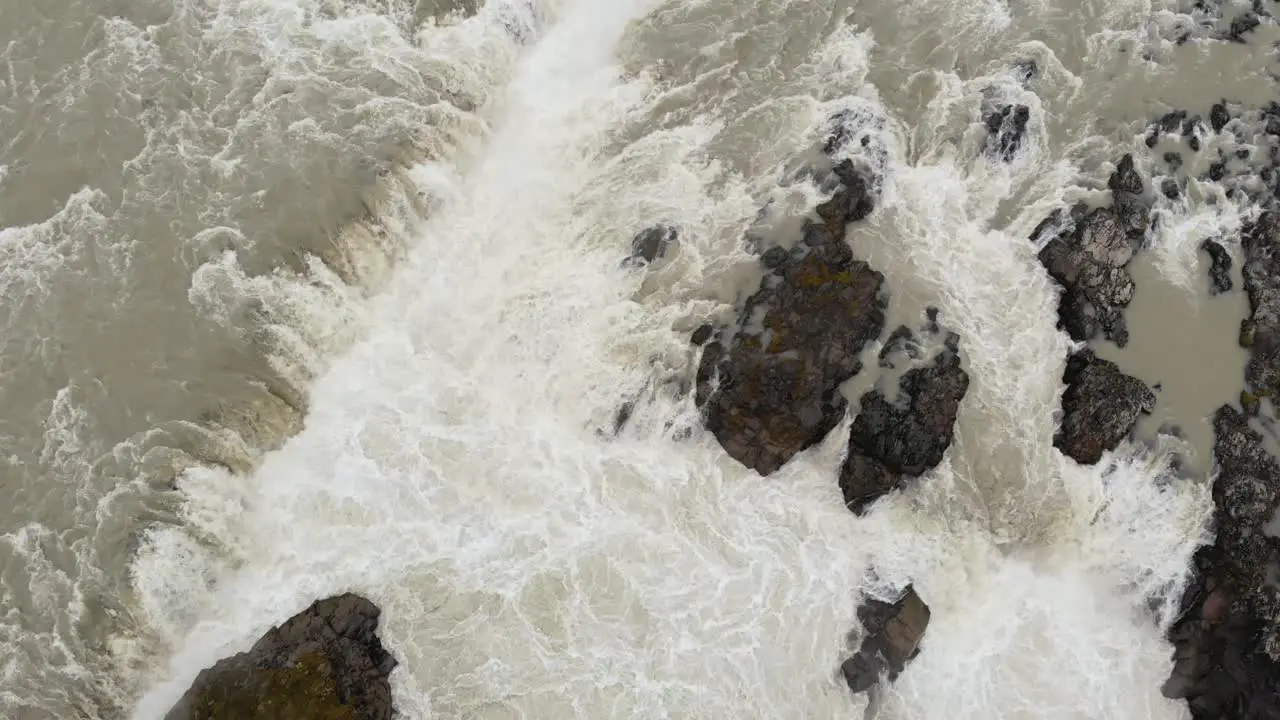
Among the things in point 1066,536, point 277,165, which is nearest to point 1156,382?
point 1066,536

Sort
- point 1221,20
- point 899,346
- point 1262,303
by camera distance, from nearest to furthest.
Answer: point 899,346
point 1262,303
point 1221,20

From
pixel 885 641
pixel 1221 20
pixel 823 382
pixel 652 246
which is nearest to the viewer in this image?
pixel 885 641

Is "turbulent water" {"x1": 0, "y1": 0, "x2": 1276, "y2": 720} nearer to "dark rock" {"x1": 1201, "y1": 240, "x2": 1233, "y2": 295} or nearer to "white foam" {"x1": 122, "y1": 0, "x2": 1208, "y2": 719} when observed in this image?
"white foam" {"x1": 122, "y1": 0, "x2": 1208, "y2": 719}

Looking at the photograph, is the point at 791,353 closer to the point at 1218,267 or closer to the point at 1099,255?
the point at 1099,255

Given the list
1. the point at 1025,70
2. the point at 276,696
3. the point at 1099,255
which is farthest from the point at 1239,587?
the point at 276,696

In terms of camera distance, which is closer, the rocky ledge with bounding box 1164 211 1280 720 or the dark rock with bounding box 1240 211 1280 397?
the rocky ledge with bounding box 1164 211 1280 720

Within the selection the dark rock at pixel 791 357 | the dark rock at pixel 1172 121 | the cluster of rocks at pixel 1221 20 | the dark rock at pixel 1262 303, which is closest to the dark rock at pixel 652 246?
the dark rock at pixel 791 357

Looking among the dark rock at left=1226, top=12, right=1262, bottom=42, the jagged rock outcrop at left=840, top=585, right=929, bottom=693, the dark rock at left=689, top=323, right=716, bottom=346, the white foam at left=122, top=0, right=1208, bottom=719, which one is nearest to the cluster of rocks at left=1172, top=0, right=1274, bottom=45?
the dark rock at left=1226, top=12, right=1262, bottom=42
